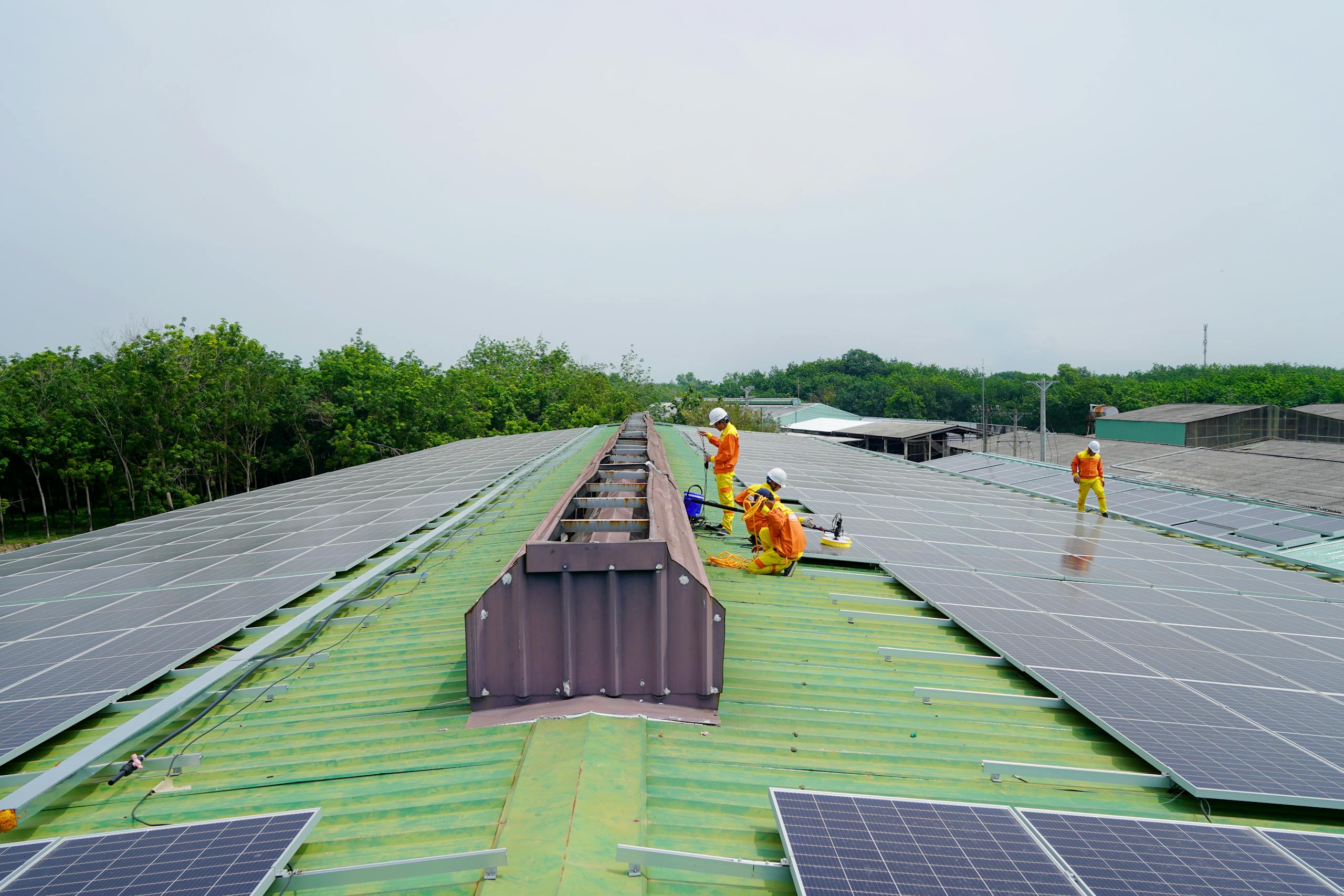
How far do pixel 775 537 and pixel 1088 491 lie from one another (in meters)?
11.3

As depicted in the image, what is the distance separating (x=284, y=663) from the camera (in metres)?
5.90

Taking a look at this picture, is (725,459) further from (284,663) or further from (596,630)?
(284,663)

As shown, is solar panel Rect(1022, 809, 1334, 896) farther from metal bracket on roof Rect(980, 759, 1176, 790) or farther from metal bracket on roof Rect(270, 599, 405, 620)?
metal bracket on roof Rect(270, 599, 405, 620)

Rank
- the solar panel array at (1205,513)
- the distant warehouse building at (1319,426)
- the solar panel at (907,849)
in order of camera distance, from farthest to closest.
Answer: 1. the distant warehouse building at (1319,426)
2. the solar panel array at (1205,513)
3. the solar panel at (907,849)

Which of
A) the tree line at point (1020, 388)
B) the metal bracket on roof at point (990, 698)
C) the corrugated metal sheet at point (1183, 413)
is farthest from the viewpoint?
the tree line at point (1020, 388)

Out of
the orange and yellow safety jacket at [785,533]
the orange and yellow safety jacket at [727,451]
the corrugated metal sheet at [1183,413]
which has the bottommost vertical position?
the orange and yellow safety jacket at [785,533]

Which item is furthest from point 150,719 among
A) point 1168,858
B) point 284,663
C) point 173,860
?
point 1168,858

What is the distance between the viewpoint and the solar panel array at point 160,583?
17.0 feet

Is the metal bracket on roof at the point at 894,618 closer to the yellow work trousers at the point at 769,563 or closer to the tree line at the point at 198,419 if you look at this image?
the yellow work trousers at the point at 769,563

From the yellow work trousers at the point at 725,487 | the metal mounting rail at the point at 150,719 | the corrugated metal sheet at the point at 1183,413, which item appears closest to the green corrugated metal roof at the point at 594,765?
the metal mounting rail at the point at 150,719

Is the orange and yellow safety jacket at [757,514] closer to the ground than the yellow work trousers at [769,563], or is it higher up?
higher up

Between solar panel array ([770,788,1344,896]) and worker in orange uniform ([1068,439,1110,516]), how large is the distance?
13020 mm

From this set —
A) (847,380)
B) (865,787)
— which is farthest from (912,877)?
(847,380)

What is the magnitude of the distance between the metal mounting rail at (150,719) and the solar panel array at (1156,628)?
6.79 m
